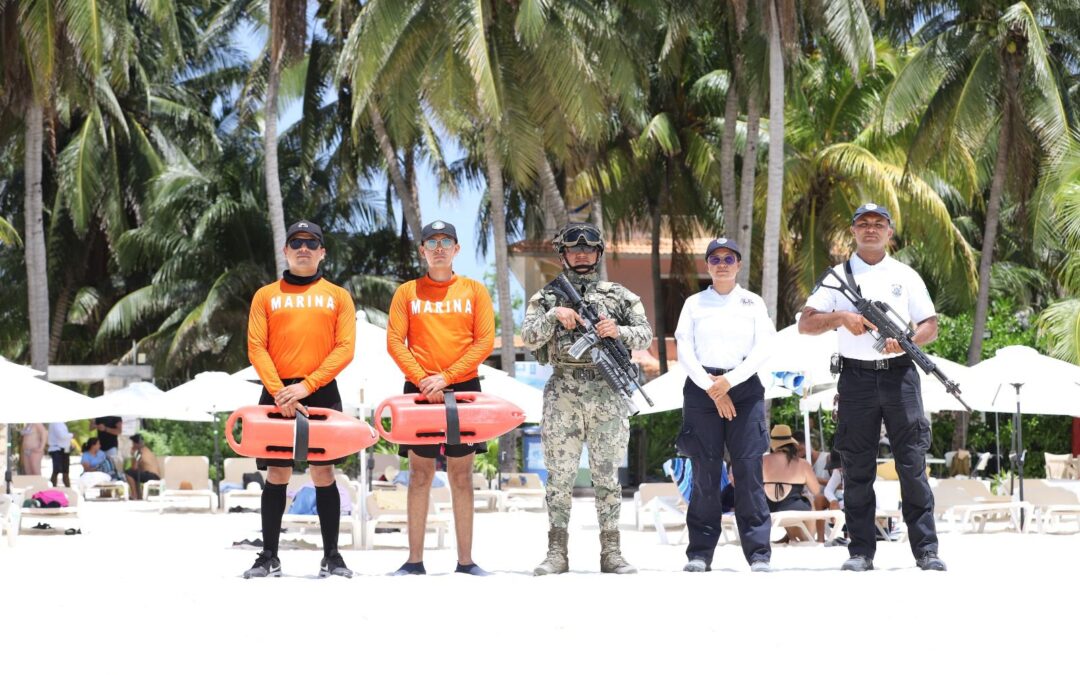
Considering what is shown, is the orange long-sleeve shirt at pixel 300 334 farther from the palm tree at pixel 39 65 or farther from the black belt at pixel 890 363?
the palm tree at pixel 39 65

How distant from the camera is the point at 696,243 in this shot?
121ft

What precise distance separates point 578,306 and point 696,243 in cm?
2953

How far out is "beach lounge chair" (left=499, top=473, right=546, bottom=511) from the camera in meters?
19.0

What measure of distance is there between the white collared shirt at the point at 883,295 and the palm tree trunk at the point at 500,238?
16214mm

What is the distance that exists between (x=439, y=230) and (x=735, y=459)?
2079mm

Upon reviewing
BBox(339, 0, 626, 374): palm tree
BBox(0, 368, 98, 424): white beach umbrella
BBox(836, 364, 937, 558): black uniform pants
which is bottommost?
BBox(836, 364, 937, 558): black uniform pants

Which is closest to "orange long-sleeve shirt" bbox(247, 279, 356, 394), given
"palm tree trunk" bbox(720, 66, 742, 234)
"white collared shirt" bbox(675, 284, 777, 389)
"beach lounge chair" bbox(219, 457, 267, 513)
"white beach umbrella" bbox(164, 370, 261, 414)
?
"white collared shirt" bbox(675, 284, 777, 389)

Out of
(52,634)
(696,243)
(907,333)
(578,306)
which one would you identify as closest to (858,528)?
(907,333)

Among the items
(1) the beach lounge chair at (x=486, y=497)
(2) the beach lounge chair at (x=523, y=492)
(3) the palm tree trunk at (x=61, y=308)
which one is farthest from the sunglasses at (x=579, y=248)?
(3) the palm tree trunk at (x=61, y=308)

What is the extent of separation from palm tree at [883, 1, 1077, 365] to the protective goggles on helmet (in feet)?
62.4

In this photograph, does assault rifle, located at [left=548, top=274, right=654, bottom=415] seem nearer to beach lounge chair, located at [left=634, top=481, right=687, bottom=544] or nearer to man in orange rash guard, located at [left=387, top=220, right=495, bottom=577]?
man in orange rash guard, located at [left=387, top=220, right=495, bottom=577]

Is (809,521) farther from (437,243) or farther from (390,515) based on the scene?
(437,243)

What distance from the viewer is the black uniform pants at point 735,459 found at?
8.05 metres

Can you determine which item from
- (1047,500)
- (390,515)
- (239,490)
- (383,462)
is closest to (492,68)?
(383,462)
